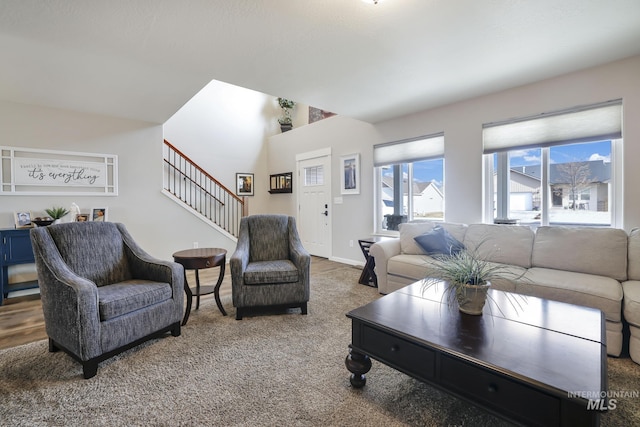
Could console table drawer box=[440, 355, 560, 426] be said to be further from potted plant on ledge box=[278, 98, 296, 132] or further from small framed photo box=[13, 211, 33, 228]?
potted plant on ledge box=[278, 98, 296, 132]

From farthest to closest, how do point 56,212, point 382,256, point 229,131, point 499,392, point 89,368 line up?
point 229,131
point 56,212
point 382,256
point 89,368
point 499,392

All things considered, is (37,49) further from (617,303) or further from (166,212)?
(617,303)

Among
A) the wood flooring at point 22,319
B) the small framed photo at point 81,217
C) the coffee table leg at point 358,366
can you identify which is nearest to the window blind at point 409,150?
the wood flooring at point 22,319

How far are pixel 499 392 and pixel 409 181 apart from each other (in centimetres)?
342

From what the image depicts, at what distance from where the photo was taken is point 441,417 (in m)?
1.46

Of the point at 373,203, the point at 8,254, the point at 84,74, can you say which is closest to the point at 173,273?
the point at 84,74

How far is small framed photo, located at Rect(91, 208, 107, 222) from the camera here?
3.98 meters

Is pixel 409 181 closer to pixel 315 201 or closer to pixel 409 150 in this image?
pixel 409 150

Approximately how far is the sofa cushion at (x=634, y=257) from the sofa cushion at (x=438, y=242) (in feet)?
4.15

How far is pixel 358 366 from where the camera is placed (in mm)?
1665

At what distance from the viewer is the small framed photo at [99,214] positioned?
13.1 ft

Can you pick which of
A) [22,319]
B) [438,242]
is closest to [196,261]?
[22,319]

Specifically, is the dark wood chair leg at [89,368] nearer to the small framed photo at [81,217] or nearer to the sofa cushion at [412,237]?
the small framed photo at [81,217]

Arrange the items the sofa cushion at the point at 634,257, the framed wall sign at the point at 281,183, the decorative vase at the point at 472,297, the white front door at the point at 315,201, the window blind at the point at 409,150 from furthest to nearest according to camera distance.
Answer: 1. the framed wall sign at the point at 281,183
2. the white front door at the point at 315,201
3. the window blind at the point at 409,150
4. the sofa cushion at the point at 634,257
5. the decorative vase at the point at 472,297
